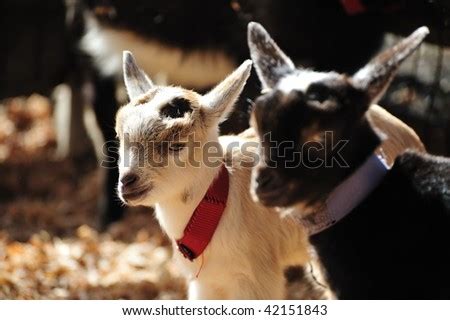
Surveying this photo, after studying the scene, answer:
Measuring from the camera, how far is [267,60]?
9.08 ft

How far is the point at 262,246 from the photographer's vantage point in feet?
10.6

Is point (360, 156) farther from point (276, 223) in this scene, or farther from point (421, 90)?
point (421, 90)

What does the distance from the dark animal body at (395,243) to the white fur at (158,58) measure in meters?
2.41

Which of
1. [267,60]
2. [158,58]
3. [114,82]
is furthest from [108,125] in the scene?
[267,60]

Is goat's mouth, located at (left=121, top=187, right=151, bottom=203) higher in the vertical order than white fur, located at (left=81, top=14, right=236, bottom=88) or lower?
higher

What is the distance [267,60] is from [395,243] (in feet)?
2.30

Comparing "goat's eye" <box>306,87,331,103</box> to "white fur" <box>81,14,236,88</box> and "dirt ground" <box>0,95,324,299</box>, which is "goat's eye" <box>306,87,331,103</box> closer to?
"dirt ground" <box>0,95,324,299</box>

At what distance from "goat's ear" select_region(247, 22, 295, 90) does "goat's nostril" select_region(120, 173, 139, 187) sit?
54 cm

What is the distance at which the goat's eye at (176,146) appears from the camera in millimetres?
2982

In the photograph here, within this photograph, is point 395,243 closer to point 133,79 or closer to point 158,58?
point 133,79

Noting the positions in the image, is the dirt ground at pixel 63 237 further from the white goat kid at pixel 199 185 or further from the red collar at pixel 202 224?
the red collar at pixel 202 224

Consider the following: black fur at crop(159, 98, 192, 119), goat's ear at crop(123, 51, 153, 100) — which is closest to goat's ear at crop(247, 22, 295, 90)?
black fur at crop(159, 98, 192, 119)

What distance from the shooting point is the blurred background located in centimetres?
431

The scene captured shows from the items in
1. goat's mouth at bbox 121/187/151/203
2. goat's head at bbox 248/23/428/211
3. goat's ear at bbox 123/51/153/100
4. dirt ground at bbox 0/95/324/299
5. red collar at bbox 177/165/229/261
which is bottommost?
dirt ground at bbox 0/95/324/299
